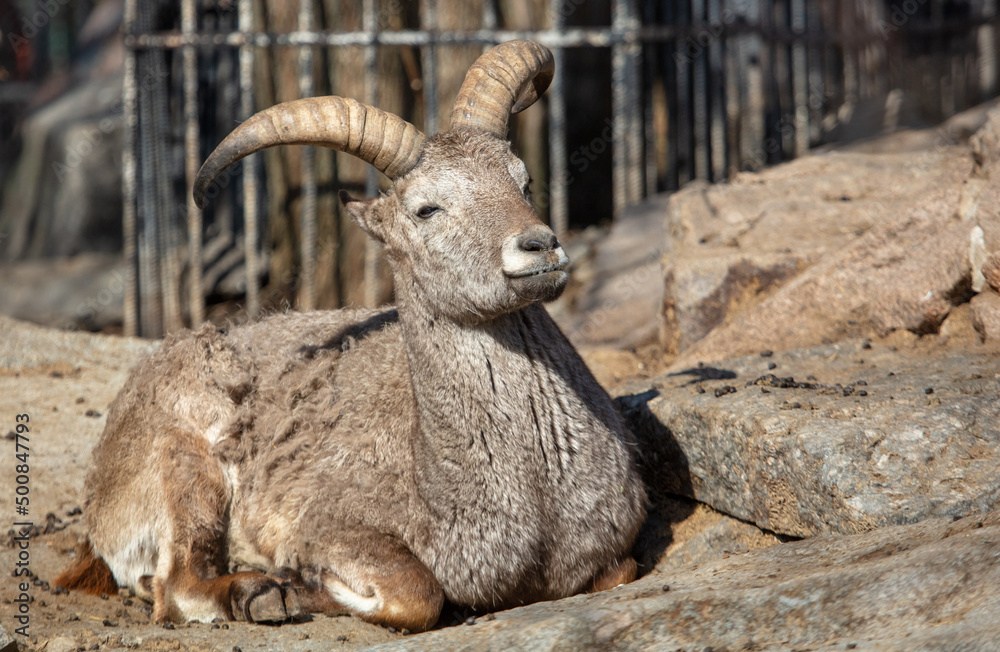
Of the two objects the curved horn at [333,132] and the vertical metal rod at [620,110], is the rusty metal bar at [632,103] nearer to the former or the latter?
the vertical metal rod at [620,110]

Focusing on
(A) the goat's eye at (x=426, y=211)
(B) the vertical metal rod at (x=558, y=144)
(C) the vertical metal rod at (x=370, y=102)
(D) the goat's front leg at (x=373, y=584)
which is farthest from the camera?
(B) the vertical metal rod at (x=558, y=144)

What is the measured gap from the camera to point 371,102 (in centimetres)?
862

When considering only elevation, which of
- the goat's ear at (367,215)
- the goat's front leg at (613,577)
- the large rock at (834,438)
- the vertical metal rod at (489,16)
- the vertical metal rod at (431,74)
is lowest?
the goat's front leg at (613,577)

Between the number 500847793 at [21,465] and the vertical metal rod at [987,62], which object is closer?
the number 500847793 at [21,465]

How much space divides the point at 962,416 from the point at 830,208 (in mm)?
3238

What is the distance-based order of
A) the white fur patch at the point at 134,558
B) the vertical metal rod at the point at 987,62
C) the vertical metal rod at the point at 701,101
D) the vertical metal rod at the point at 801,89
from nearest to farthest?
the white fur patch at the point at 134,558 → the vertical metal rod at the point at 701,101 → the vertical metal rod at the point at 801,89 → the vertical metal rod at the point at 987,62

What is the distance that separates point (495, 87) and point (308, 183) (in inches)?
185

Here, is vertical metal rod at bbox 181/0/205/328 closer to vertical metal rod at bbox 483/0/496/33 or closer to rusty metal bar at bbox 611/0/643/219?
vertical metal rod at bbox 483/0/496/33

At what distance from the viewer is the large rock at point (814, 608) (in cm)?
288

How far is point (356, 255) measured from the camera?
10.4m

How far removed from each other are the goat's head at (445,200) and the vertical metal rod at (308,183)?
180 inches

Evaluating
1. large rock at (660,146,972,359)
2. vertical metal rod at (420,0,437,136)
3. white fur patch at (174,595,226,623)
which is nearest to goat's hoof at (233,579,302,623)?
white fur patch at (174,595,226,623)

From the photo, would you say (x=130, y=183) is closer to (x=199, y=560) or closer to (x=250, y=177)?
(x=250, y=177)

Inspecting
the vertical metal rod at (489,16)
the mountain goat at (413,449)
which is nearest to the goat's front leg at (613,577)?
the mountain goat at (413,449)
